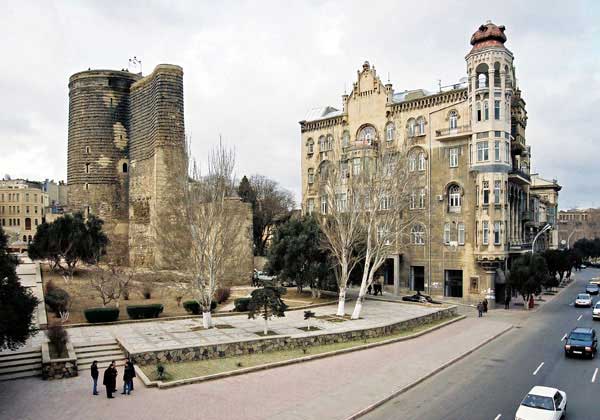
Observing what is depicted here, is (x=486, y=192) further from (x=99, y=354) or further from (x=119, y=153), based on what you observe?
(x=119, y=153)

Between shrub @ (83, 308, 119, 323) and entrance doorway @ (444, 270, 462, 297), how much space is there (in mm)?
29872

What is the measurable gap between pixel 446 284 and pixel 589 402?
29057mm

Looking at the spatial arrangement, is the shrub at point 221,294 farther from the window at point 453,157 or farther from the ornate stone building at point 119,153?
the window at point 453,157

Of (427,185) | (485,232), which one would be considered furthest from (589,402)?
(427,185)

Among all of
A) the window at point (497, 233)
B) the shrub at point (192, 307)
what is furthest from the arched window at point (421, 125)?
the shrub at point (192, 307)

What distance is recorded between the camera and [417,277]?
153ft

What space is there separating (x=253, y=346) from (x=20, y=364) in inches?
340

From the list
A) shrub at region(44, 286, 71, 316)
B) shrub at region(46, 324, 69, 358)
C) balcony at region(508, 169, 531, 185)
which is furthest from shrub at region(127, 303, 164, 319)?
balcony at region(508, 169, 531, 185)

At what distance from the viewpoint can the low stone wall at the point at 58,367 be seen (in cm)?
1680

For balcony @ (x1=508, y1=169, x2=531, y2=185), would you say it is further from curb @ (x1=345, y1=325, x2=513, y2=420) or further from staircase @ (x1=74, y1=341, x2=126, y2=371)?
staircase @ (x1=74, y1=341, x2=126, y2=371)

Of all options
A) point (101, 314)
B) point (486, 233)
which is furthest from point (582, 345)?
point (101, 314)

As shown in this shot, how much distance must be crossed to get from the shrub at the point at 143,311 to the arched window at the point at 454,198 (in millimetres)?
28130

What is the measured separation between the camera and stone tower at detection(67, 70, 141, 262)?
162 feet

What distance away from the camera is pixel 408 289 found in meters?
46.7
